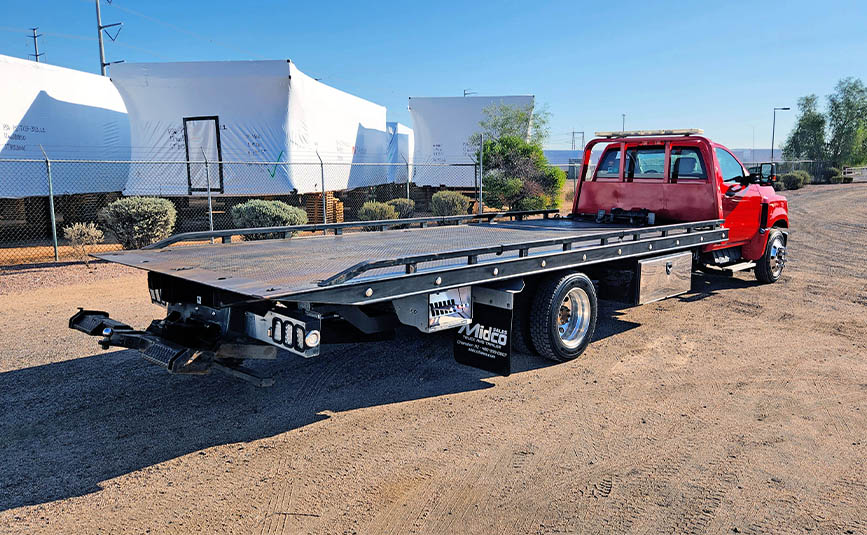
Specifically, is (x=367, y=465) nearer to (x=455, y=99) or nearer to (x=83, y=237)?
(x=83, y=237)

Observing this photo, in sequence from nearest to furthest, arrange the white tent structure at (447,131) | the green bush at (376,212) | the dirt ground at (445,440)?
1. the dirt ground at (445,440)
2. the green bush at (376,212)
3. the white tent structure at (447,131)

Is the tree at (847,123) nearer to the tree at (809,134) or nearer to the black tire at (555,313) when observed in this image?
the tree at (809,134)

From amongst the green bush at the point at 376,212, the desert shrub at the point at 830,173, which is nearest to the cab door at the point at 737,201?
the green bush at the point at 376,212

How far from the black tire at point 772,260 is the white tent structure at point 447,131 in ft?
47.5

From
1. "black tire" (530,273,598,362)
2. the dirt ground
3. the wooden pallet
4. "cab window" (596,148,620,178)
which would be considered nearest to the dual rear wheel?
"black tire" (530,273,598,362)

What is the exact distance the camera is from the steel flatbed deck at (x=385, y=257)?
4.09 meters

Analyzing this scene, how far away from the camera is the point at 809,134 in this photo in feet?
166

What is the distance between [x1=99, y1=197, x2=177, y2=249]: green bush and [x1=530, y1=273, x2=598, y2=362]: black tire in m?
9.57

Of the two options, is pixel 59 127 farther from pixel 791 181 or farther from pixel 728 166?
pixel 791 181

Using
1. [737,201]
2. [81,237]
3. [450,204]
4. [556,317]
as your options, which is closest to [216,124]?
[81,237]

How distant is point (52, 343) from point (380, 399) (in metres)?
3.83

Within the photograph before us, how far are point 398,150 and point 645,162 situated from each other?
827 inches

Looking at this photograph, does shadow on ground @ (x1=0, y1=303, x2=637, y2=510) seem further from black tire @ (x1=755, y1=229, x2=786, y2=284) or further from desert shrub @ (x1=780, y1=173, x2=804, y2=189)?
desert shrub @ (x1=780, y1=173, x2=804, y2=189)

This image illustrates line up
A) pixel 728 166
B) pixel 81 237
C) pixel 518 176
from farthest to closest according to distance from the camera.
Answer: pixel 518 176 → pixel 81 237 → pixel 728 166
